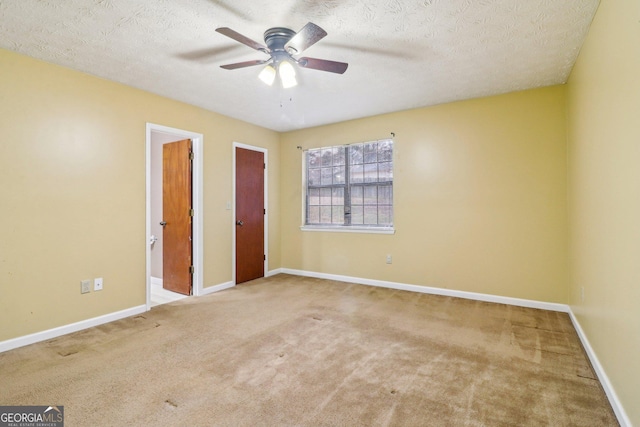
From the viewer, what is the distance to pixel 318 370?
7.41 ft

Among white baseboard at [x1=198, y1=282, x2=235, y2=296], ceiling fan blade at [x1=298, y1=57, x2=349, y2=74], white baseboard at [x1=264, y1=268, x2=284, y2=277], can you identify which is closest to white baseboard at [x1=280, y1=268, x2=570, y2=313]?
white baseboard at [x1=264, y1=268, x2=284, y2=277]

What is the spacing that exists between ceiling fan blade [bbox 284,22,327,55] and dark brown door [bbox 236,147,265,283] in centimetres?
292

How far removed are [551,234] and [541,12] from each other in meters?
2.41

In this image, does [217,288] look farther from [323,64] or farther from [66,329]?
[323,64]

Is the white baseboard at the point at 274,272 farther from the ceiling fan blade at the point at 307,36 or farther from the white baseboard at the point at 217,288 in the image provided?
the ceiling fan blade at the point at 307,36

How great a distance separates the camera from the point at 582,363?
2332 mm

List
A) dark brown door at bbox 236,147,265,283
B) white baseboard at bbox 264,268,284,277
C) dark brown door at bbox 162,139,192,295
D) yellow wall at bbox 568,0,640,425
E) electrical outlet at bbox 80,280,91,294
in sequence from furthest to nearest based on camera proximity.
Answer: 1. white baseboard at bbox 264,268,284,277
2. dark brown door at bbox 236,147,265,283
3. dark brown door at bbox 162,139,192,295
4. electrical outlet at bbox 80,280,91,294
5. yellow wall at bbox 568,0,640,425

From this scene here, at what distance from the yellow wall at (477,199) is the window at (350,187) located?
6.6 inches

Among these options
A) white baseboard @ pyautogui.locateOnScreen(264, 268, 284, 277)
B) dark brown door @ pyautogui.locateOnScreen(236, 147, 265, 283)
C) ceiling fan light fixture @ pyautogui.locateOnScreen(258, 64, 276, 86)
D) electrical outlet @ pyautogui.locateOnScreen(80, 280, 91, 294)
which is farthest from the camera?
white baseboard @ pyautogui.locateOnScreen(264, 268, 284, 277)

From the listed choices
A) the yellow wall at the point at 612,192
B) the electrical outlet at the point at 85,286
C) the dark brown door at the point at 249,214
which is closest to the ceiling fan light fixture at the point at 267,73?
the yellow wall at the point at 612,192

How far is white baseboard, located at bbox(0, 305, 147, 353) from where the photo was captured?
2.60 metres

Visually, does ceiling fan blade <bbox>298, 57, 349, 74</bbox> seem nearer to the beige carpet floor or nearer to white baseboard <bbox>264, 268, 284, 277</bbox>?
the beige carpet floor

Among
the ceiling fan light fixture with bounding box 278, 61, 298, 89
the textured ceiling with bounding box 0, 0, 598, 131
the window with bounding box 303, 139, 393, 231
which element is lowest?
the window with bounding box 303, 139, 393, 231

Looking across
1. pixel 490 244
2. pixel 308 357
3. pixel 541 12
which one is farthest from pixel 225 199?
pixel 541 12
